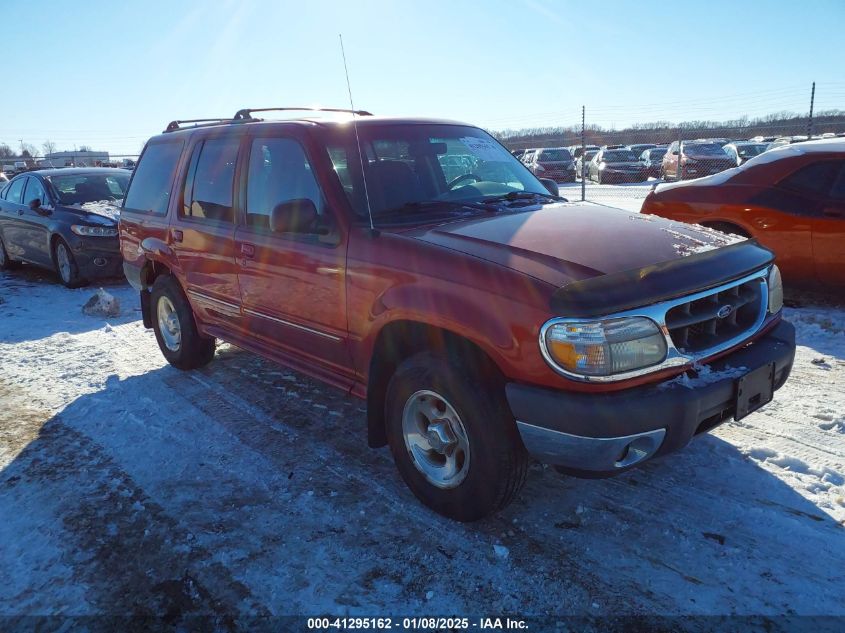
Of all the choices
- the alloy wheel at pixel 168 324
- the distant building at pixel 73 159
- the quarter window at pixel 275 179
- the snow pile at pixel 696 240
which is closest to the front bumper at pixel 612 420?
the snow pile at pixel 696 240

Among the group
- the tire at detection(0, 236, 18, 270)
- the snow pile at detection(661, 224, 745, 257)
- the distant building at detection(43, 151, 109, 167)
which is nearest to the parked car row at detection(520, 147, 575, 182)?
the tire at detection(0, 236, 18, 270)

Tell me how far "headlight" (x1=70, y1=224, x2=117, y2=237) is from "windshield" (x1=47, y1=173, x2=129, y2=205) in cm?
84

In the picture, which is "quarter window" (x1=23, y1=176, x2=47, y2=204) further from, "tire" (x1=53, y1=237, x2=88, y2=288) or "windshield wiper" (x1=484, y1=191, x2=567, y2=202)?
"windshield wiper" (x1=484, y1=191, x2=567, y2=202)

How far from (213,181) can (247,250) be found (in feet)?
2.61

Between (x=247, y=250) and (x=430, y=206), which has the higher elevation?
(x=430, y=206)

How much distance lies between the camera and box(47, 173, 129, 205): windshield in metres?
9.46

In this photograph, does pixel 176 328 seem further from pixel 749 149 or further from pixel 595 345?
pixel 749 149

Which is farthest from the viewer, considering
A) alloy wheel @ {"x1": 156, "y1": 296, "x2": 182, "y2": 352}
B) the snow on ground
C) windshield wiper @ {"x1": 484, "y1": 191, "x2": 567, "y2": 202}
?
alloy wheel @ {"x1": 156, "y1": 296, "x2": 182, "y2": 352}

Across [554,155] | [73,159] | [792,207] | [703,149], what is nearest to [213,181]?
[792,207]

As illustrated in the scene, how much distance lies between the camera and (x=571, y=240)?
2920 millimetres

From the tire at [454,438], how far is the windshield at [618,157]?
22324 mm

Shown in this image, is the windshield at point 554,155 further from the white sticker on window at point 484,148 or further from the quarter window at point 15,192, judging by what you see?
the white sticker on window at point 484,148

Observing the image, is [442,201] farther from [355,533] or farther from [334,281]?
[355,533]

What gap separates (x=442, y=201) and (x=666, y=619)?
241cm
